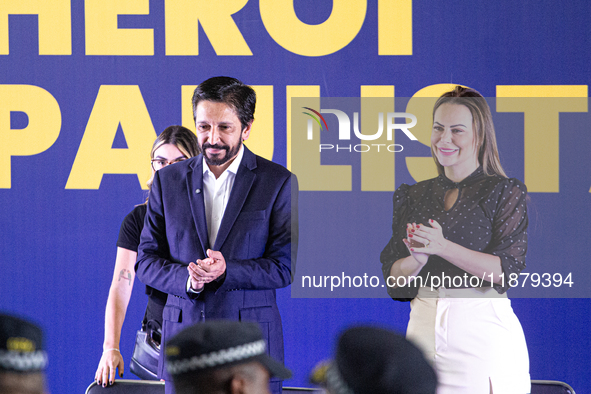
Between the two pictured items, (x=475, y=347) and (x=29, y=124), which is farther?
(x=29, y=124)

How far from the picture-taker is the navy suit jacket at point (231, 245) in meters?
2.32

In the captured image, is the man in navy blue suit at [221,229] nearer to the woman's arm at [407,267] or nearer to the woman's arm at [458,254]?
the woman's arm at [407,267]

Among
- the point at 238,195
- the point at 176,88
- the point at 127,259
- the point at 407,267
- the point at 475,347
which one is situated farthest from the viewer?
the point at 176,88

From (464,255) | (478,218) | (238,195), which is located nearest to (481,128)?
(478,218)

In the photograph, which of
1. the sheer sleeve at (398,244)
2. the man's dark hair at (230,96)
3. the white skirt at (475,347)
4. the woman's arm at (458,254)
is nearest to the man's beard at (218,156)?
the man's dark hair at (230,96)

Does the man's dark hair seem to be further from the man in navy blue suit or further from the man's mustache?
the man's mustache

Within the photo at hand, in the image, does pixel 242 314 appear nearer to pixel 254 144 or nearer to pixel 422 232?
pixel 422 232

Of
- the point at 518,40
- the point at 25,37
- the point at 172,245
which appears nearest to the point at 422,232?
the point at 172,245

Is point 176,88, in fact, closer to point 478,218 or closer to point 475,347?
point 478,218

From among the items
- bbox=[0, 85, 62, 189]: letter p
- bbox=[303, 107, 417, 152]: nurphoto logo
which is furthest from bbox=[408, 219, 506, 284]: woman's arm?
bbox=[0, 85, 62, 189]: letter p

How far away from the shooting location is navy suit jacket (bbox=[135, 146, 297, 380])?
7.60ft

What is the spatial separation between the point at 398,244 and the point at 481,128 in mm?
585

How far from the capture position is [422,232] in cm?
229

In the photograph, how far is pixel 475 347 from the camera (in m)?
2.17
